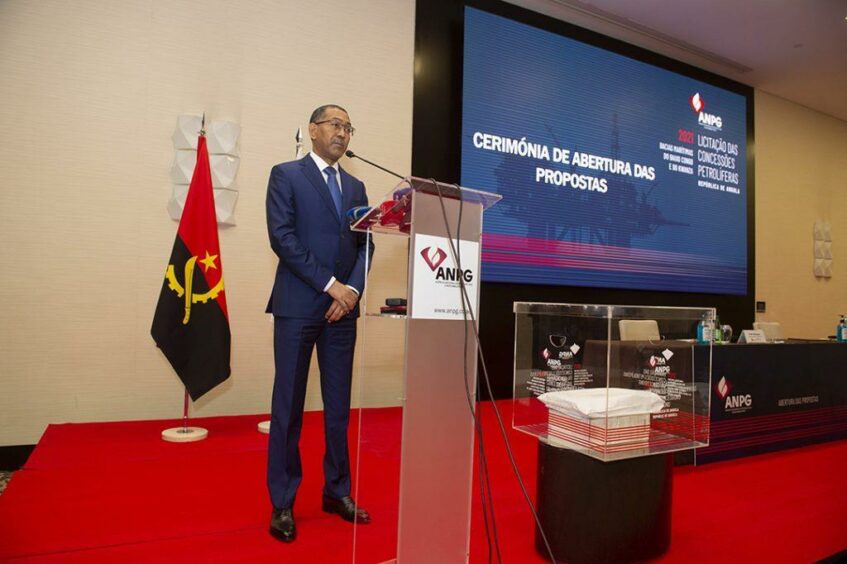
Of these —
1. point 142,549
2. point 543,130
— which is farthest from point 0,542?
point 543,130

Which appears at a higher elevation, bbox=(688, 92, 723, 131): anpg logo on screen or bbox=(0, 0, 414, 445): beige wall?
bbox=(688, 92, 723, 131): anpg logo on screen

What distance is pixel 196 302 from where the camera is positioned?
3473 mm

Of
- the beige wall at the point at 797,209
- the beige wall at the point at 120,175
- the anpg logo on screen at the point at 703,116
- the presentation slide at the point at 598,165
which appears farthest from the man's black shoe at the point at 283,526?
the beige wall at the point at 797,209

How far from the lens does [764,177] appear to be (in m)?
7.28

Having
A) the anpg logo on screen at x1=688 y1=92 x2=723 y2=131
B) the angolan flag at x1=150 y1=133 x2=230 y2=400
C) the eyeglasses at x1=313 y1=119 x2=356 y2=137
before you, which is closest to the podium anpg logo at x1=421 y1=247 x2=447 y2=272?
the eyeglasses at x1=313 y1=119 x2=356 y2=137

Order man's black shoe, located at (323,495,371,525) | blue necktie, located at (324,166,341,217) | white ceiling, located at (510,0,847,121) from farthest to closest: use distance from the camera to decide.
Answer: white ceiling, located at (510,0,847,121), blue necktie, located at (324,166,341,217), man's black shoe, located at (323,495,371,525)

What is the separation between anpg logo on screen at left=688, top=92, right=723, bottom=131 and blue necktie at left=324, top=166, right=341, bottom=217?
5.60 metres

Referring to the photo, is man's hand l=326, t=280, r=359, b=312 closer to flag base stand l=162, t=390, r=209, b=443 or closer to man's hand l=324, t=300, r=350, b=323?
man's hand l=324, t=300, r=350, b=323

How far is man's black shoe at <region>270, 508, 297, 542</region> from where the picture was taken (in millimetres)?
1966

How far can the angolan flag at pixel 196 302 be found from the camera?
3.39m

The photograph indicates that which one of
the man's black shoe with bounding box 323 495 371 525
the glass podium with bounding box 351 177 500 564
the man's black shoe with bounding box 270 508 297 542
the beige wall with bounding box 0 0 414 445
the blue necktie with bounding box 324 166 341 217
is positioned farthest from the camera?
the beige wall with bounding box 0 0 414 445

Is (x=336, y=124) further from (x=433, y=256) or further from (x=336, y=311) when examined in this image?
(x=433, y=256)

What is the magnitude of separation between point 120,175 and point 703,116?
6.10 m

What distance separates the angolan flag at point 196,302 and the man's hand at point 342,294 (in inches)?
69.1
